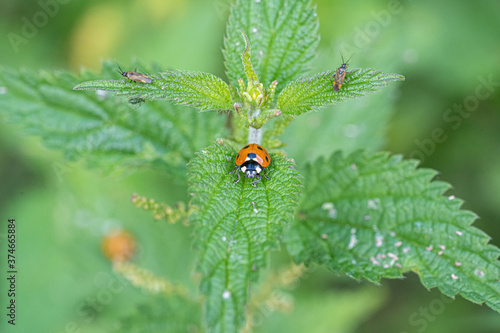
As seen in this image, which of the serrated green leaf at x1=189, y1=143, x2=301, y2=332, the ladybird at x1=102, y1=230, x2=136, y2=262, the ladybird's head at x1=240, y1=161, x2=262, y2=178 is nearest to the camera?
the serrated green leaf at x1=189, y1=143, x2=301, y2=332

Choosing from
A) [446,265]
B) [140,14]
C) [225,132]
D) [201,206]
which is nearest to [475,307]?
[446,265]

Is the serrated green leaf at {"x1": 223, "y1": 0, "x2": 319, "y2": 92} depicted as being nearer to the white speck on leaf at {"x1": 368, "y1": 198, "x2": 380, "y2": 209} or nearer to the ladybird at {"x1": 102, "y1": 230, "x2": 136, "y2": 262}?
the white speck on leaf at {"x1": 368, "y1": 198, "x2": 380, "y2": 209}

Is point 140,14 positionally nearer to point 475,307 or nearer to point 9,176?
point 9,176

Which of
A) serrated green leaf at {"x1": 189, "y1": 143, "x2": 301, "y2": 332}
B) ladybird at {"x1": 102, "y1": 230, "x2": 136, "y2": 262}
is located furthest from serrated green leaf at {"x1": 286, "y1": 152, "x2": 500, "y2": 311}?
ladybird at {"x1": 102, "y1": 230, "x2": 136, "y2": 262}

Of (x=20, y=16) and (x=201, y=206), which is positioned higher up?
(x=20, y=16)

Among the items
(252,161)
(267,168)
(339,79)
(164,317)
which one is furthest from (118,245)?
(339,79)
